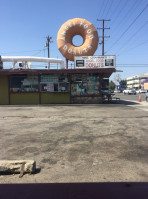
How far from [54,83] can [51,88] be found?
55 centimetres

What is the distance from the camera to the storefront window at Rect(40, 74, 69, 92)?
17078mm

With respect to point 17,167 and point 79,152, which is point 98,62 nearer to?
point 79,152

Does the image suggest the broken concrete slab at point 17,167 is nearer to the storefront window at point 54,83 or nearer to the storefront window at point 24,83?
the storefront window at point 54,83

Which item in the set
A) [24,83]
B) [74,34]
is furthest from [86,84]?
[74,34]

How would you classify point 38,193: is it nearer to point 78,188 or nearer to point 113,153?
point 78,188

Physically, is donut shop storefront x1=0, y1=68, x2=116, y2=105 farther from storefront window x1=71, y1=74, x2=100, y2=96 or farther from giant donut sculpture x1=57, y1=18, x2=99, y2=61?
giant donut sculpture x1=57, y1=18, x2=99, y2=61

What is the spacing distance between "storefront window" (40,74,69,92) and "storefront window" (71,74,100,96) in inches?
30.0

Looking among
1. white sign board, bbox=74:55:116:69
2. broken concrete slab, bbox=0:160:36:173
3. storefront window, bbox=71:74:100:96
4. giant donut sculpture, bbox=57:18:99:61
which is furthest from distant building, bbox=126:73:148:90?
broken concrete slab, bbox=0:160:36:173

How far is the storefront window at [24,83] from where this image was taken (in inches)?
672

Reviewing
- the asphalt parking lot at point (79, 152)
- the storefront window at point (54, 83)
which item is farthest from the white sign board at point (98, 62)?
the asphalt parking lot at point (79, 152)

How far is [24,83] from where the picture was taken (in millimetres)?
17156

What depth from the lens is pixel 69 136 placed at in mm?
6293

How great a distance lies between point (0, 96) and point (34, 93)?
3318 millimetres

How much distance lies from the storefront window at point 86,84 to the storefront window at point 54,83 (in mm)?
761
